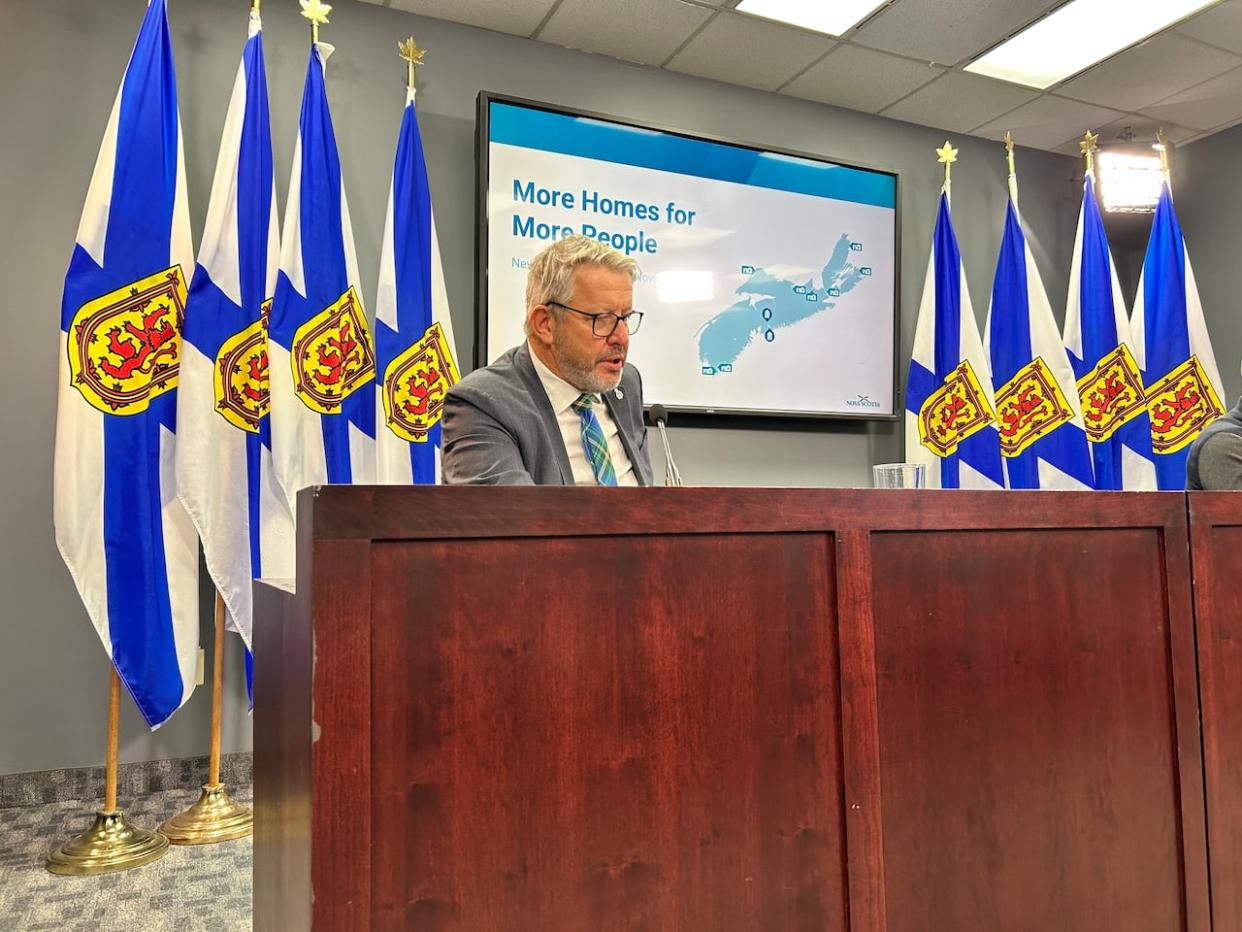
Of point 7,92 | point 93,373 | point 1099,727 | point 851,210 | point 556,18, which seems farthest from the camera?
point 851,210

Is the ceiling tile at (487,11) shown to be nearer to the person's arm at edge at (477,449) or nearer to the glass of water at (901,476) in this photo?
the person's arm at edge at (477,449)

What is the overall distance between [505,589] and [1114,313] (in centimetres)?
389

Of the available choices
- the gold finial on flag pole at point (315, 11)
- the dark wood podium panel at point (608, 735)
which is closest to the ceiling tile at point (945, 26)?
the gold finial on flag pole at point (315, 11)

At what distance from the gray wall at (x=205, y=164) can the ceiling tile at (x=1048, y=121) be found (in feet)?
2.06

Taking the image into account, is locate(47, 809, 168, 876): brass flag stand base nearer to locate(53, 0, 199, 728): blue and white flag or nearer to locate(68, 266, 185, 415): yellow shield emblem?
locate(53, 0, 199, 728): blue and white flag

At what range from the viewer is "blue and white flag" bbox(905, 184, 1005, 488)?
12.0 feet

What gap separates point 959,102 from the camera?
3.84 metres

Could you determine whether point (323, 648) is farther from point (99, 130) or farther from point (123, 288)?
point (99, 130)

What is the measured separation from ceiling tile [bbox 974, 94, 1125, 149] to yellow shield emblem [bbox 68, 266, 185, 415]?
3508 millimetres

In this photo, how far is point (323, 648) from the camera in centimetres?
78

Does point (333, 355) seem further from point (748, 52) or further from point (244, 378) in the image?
point (748, 52)

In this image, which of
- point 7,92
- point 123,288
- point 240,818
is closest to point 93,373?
point 123,288

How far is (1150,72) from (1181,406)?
1409 millimetres

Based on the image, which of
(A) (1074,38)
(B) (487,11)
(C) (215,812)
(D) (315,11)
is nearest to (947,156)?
(A) (1074,38)
